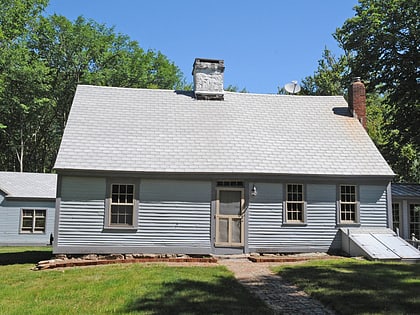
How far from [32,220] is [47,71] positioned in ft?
47.0

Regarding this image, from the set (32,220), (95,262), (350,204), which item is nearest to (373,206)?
(350,204)

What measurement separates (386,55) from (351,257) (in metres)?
16.0

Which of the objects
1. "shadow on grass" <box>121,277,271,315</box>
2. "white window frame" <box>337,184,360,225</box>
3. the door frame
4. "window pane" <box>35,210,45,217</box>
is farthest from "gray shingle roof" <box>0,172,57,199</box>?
"shadow on grass" <box>121,277,271,315</box>

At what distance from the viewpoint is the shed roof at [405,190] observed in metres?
17.7

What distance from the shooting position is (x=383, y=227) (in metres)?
14.9

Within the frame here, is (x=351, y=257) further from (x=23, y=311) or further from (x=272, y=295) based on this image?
(x=23, y=311)

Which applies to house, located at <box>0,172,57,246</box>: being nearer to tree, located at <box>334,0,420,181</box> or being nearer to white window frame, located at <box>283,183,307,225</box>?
white window frame, located at <box>283,183,307,225</box>

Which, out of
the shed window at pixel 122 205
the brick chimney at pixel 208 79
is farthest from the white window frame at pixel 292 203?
the brick chimney at pixel 208 79

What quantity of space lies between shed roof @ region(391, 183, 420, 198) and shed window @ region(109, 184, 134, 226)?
10.7 metres

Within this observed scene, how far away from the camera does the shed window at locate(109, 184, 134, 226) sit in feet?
45.5

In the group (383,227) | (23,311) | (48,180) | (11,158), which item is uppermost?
(11,158)

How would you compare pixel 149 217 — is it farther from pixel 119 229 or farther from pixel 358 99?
pixel 358 99

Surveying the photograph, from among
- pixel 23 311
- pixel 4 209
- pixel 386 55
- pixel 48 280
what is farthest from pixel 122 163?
pixel 386 55

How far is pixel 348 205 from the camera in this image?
1493 centimetres
